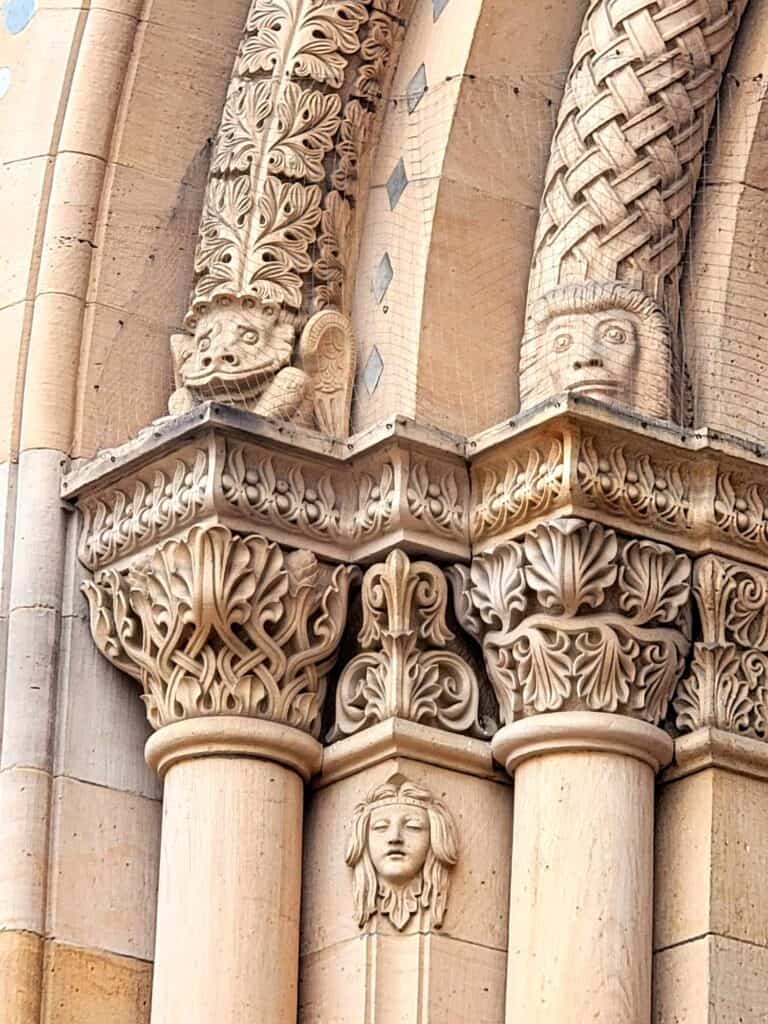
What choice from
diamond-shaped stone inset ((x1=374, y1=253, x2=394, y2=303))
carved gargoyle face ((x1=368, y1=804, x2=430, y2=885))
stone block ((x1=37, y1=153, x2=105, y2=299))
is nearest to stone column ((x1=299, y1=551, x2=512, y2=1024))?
carved gargoyle face ((x1=368, y1=804, x2=430, y2=885))

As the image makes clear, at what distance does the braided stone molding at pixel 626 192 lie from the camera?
22.0 feet

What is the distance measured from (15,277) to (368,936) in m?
1.49

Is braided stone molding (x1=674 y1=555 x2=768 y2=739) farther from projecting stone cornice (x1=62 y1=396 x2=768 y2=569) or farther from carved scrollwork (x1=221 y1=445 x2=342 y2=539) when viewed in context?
carved scrollwork (x1=221 y1=445 x2=342 y2=539)

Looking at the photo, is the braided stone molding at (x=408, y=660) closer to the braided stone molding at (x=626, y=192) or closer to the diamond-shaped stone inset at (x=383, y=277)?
the braided stone molding at (x=626, y=192)

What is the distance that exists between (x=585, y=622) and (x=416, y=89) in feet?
3.93

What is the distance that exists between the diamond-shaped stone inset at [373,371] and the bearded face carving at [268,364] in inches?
1.2

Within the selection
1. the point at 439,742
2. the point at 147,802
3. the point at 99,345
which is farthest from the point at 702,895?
the point at 99,345

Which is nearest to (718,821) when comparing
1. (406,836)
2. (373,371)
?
(406,836)

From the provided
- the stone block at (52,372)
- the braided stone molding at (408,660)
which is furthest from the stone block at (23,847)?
the stone block at (52,372)

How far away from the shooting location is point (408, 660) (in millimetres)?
6609

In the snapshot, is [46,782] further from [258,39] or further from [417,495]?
[258,39]

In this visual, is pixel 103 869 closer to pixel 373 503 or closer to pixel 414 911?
pixel 414 911

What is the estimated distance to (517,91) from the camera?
275 inches

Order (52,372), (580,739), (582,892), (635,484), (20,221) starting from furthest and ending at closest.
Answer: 1. (20,221)
2. (52,372)
3. (635,484)
4. (580,739)
5. (582,892)
